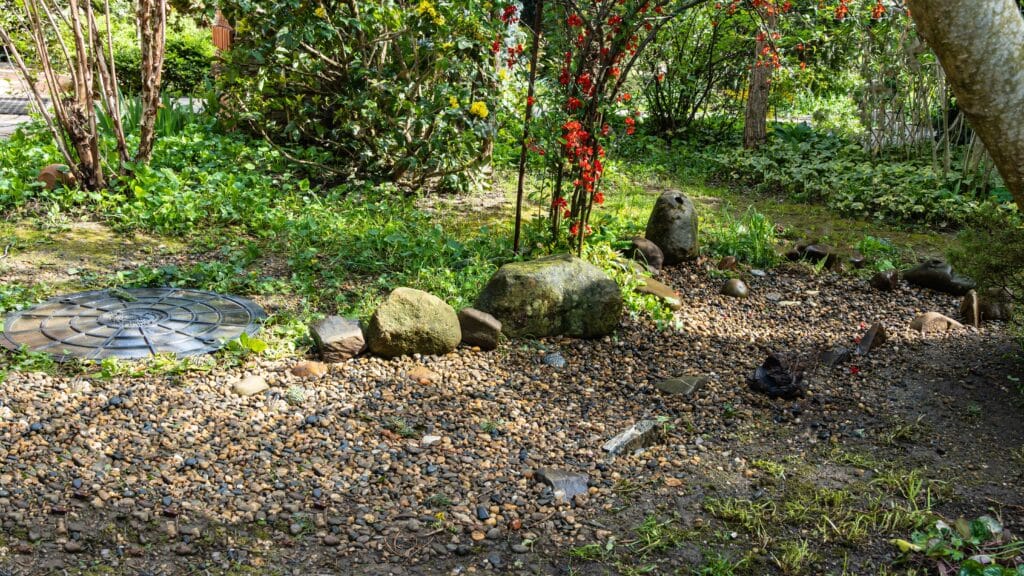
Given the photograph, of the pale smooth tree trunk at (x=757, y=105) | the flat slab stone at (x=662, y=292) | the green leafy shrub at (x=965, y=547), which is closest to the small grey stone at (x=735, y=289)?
the flat slab stone at (x=662, y=292)

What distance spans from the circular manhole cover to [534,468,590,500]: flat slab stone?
1.71 metres

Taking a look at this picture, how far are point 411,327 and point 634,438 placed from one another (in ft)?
3.95

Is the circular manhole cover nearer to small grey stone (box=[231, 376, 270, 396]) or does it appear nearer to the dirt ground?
the dirt ground

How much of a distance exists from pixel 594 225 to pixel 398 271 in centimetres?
137

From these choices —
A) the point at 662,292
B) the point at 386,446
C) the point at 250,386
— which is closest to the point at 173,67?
the point at 662,292

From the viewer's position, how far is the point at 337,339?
3.76 metres

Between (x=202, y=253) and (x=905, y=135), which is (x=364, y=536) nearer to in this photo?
(x=202, y=253)

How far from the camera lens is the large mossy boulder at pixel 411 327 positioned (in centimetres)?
380

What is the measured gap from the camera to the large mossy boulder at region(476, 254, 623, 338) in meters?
4.10

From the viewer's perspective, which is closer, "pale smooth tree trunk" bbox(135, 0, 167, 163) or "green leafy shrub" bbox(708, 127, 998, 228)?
"pale smooth tree trunk" bbox(135, 0, 167, 163)

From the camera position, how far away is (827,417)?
3.45 meters

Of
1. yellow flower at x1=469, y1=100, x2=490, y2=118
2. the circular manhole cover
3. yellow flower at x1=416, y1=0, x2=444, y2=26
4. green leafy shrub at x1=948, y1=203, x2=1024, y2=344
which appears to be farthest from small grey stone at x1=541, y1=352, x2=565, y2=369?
yellow flower at x1=416, y1=0, x2=444, y2=26

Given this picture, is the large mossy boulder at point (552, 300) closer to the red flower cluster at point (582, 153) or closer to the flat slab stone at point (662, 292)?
the flat slab stone at point (662, 292)

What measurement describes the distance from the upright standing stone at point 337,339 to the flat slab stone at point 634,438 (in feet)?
4.23
